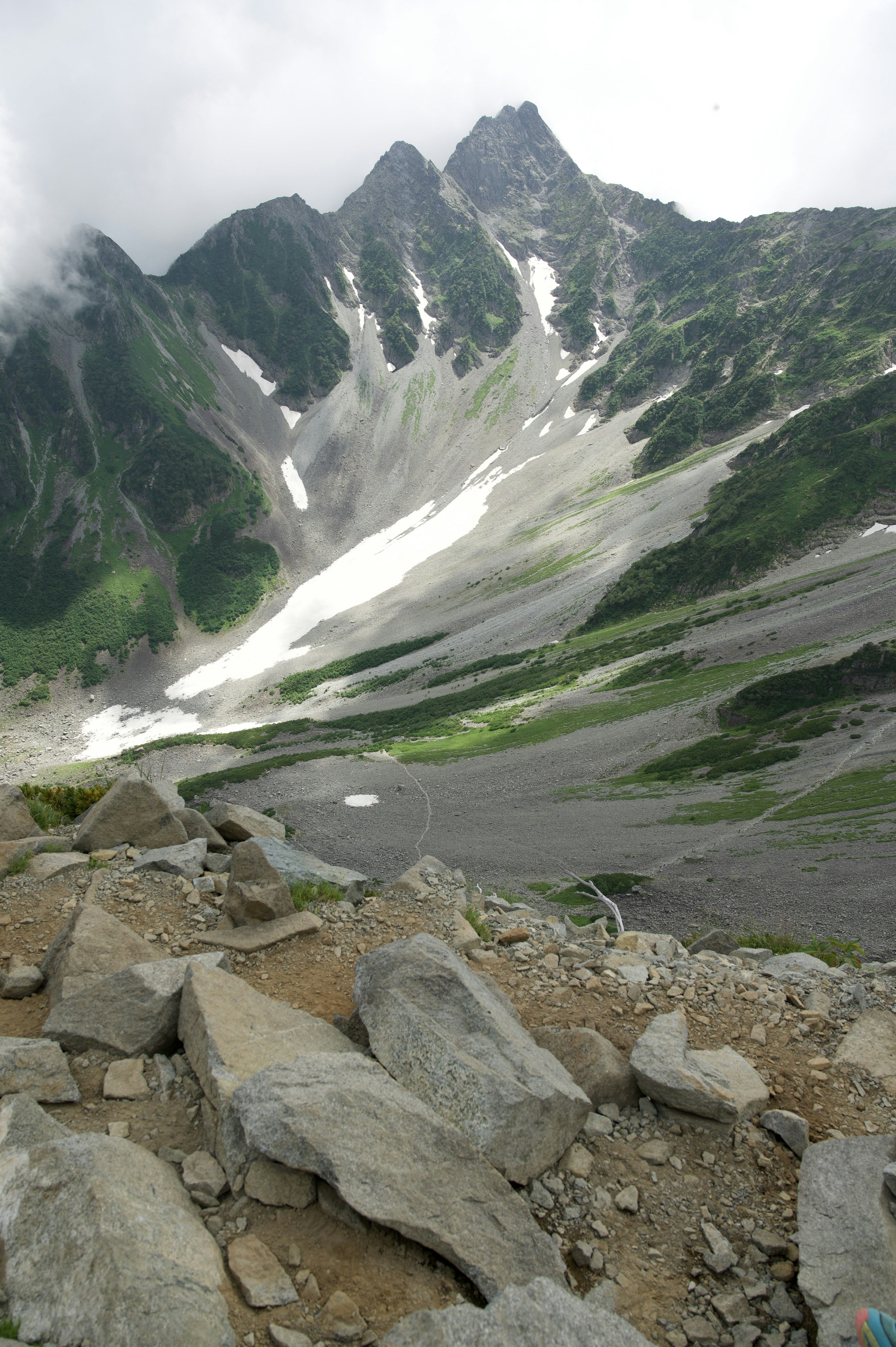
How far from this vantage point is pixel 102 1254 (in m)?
4.15

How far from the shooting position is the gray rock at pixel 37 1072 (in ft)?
20.2

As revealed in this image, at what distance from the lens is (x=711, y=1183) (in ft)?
21.2

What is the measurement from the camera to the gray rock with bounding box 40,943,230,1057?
22.8ft

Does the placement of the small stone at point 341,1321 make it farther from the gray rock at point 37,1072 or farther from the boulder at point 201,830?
the boulder at point 201,830

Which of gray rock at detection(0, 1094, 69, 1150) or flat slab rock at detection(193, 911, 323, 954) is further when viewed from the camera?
flat slab rock at detection(193, 911, 323, 954)

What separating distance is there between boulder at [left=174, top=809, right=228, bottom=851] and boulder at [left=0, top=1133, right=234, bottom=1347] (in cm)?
969

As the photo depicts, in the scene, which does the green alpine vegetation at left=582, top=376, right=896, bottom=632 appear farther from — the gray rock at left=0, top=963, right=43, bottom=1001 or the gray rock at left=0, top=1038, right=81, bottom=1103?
the gray rock at left=0, top=1038, right=81, bottom=1103

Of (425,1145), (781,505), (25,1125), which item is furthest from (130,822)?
(781,505)

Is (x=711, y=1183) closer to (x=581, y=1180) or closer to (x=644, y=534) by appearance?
(x=581, y=1180)

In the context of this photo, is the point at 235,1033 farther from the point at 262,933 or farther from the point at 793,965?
the point at 793,965

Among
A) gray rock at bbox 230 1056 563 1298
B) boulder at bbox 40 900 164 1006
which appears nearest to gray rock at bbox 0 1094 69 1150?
gray rock at bbox 230 1056 563 1298

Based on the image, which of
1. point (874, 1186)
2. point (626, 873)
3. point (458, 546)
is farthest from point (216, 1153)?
point (458, 546)

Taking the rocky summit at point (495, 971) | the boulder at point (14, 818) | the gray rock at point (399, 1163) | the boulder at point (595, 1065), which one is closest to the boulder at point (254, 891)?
the rocky summit at point (495, 971)

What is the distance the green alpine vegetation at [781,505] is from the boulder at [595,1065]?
81624mm
